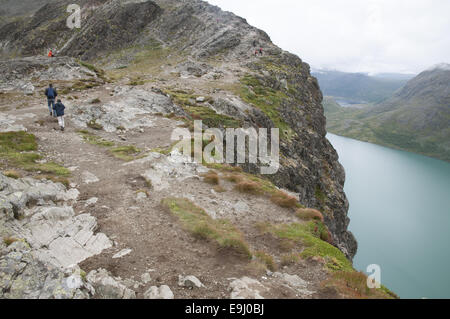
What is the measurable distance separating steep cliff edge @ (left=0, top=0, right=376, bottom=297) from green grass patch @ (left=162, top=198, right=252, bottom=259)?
15 centimetres

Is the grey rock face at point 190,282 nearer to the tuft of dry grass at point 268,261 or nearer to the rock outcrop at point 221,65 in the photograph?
the tuft of dry grass at point 268,261

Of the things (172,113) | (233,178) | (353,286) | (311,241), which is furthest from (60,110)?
(353,286)

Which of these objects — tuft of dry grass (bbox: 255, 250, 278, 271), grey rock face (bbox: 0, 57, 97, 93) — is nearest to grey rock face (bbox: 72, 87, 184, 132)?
grey rock face (bbox: 0, 57, 97, 93)

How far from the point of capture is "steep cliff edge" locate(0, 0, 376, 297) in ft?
44.6

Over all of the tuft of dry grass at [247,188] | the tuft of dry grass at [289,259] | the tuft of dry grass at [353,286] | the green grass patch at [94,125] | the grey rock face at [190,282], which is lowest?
the tuft of dry grass at [289,259]

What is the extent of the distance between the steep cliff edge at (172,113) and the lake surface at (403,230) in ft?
92.2

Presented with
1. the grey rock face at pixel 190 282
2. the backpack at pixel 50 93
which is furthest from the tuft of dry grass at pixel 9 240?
the backpack at pixel 50 93

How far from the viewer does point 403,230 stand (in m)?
95.8

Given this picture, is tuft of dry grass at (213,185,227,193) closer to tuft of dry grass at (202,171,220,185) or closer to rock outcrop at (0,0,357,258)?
tuft of dry grass at (202,171,220,185)

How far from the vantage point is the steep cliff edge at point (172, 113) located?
13.6m

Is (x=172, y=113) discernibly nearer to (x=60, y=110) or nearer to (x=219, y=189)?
(x=60, y=110)

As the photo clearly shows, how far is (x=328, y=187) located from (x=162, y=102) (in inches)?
1795
